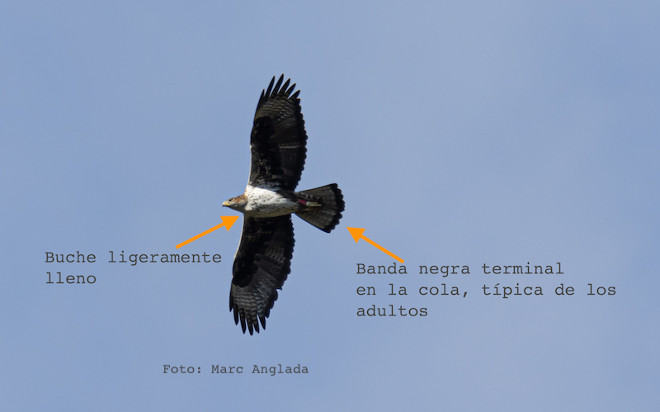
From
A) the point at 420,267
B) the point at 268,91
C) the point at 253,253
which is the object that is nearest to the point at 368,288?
the point at 420,267

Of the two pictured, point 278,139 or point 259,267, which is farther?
point 259,267

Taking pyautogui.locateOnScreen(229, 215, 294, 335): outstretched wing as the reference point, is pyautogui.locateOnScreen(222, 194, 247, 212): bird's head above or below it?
above

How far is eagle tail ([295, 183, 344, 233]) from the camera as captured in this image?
1544cm

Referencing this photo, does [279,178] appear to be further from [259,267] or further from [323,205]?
[259,267]

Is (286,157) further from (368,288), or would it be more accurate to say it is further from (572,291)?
(572,291)

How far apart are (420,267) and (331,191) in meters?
1.53

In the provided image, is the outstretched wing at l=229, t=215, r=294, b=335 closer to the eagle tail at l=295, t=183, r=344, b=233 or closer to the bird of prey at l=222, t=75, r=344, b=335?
the bird of prey at l=222, t=75, r=344, b=335

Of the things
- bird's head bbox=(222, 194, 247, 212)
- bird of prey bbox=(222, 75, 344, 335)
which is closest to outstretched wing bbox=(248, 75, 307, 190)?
bird of prey bbox=(222, 75, 344, 335)

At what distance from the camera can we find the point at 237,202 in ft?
50.4

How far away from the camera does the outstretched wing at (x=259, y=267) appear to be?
53.2 ft

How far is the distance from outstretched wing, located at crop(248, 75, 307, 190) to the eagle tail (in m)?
0.26

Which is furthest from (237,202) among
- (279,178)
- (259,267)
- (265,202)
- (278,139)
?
(259,267)

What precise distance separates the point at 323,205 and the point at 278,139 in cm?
107

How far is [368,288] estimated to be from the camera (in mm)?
15523
